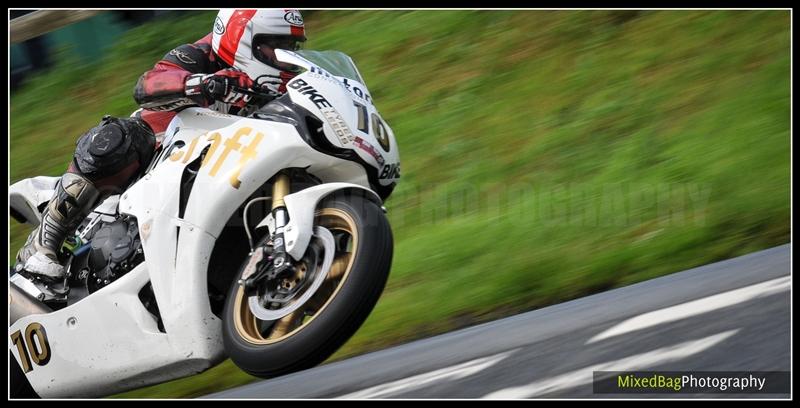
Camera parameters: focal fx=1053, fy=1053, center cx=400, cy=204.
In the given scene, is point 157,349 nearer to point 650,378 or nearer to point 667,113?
point 650,378

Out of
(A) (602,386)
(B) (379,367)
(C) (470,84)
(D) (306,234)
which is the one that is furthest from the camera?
(C) (470,84)

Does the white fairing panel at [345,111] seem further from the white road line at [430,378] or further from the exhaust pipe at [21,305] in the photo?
the exhaust pipe at [21,305]

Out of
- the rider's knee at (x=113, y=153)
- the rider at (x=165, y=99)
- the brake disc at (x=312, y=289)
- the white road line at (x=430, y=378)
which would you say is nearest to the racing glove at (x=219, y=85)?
the rider at (x=165, y=99)

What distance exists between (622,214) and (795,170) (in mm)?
1034

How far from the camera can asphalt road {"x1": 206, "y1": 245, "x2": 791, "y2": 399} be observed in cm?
330

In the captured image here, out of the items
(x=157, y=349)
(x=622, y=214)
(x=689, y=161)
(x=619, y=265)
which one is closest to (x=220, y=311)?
(x=157, y=349)

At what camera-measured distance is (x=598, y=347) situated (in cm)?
358

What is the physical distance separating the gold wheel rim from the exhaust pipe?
110 cm

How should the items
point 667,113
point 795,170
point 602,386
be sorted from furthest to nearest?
point 667,113
point 795,170
point 602,386

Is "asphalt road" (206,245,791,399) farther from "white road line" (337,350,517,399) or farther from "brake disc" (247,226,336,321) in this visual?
"brake disc" (247,226,336,321)

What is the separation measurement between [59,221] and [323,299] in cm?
146

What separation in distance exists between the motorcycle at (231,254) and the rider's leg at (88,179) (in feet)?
0.21

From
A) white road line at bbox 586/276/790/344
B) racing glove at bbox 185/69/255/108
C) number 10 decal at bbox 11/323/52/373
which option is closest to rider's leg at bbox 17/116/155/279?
number 10 decal at bbox 11/323/52/373

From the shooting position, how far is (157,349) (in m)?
4.27
